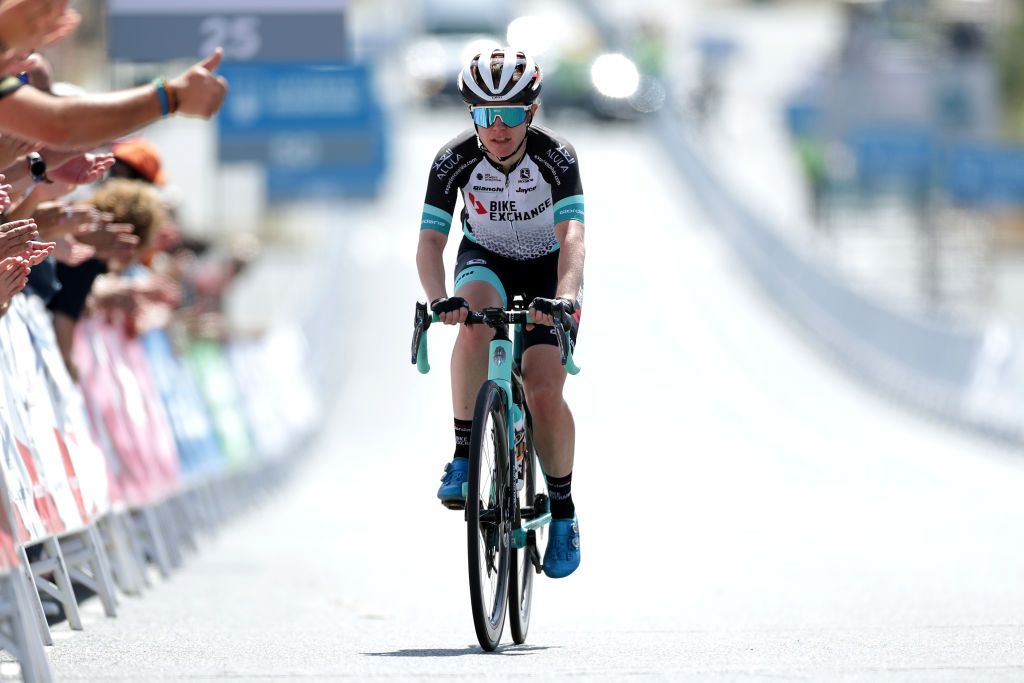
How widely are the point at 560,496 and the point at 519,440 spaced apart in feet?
1.38

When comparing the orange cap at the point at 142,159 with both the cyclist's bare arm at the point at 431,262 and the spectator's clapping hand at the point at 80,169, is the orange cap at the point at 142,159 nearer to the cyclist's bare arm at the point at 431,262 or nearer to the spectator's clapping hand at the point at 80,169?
the spectator's clapping hand at the point at 80,169

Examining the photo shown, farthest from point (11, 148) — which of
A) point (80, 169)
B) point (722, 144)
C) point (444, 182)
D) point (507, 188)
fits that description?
point (722, 144)

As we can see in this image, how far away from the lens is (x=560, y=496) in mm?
8688

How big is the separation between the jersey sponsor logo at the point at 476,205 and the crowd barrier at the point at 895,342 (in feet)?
51.5

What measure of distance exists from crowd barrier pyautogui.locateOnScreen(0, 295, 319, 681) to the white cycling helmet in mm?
2094

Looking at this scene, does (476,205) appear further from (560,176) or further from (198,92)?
(198,92)

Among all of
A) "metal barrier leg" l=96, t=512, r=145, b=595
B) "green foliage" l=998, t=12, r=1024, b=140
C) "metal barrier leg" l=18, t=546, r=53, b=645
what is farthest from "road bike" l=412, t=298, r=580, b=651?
"green foliage" l=998, t=12, r=1024, b=140

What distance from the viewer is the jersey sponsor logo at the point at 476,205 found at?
8.41 metres

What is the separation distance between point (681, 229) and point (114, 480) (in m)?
37.7

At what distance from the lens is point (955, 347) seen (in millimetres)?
26062

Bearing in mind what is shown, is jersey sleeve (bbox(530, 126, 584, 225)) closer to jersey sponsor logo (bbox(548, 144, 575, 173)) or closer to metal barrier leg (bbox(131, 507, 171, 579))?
jersey sponsor logo (bbox(548, 144, 575, 173))

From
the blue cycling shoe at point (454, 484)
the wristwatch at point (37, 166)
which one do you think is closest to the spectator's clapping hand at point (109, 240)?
the wristwatch at point (37, 166)

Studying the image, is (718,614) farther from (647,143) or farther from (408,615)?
(647,143)

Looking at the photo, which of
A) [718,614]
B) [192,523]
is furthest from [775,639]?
[192,523]
